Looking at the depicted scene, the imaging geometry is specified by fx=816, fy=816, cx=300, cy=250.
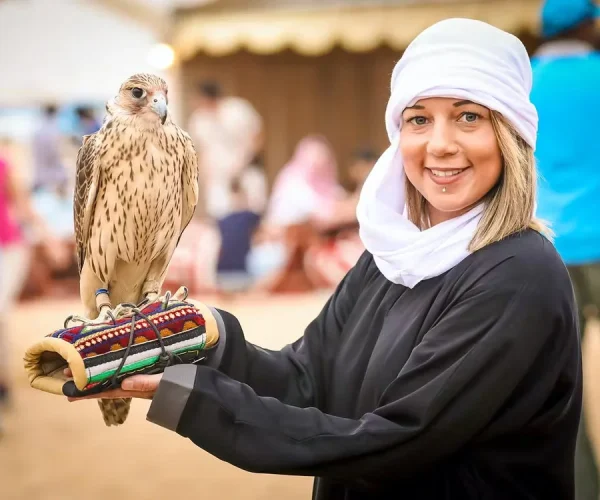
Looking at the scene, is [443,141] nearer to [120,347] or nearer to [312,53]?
[120,347]

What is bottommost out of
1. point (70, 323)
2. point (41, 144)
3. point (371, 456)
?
point (371, 456)

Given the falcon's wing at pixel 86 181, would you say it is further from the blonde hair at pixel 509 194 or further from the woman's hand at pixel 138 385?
the blonde hair at pixel 509 194

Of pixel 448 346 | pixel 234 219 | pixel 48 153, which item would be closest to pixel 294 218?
pixel 234 219

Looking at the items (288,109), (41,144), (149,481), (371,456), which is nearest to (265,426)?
(371,456)

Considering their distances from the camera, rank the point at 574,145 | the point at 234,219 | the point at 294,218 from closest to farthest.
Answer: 1. the point at 574,145
2. the point at 234,219
3. the point at 294,218

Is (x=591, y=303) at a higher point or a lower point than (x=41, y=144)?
lower

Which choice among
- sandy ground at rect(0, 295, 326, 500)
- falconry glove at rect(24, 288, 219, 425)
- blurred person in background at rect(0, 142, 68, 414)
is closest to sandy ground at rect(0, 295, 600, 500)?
sandy ground at rect(0, 295, 326, 500)

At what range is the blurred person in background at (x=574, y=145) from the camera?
2.20 m

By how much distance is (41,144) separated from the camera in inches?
255

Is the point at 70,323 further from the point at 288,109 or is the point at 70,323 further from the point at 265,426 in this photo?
the point at 288,109

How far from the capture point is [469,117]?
1146 mm

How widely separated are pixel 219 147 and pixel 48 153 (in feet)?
5.27

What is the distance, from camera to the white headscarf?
1106mm

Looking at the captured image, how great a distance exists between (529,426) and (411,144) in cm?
43
